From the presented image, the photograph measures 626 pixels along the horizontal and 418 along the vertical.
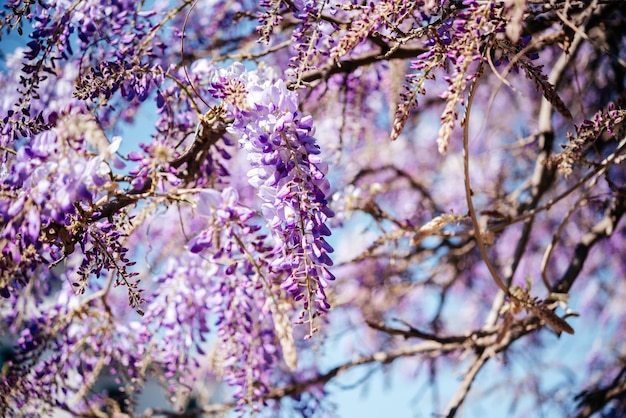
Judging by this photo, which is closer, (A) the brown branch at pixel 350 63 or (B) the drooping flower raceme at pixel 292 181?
(B) the drooping flower raceme at pixel 292 181

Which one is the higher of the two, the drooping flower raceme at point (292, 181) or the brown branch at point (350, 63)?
the brown branch at point (350, 63)

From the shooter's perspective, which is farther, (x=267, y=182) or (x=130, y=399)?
(x=130, y=399)

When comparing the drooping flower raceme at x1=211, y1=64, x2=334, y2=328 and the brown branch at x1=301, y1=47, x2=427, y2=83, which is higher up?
the brown branch at x1=301, y1=47, x2=427, y2=83

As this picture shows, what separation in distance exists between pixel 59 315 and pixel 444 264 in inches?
61.9

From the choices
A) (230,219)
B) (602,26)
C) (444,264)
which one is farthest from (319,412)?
(602,26)

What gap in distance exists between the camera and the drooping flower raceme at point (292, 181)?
0.92 meters

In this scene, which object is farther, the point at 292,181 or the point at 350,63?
the point at 350,63

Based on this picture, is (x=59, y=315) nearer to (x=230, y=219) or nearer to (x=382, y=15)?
(x=230, y=219)

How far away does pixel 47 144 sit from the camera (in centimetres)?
81

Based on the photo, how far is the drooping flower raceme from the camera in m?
0.92

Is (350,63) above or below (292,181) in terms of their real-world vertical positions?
above

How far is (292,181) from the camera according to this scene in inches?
36.4

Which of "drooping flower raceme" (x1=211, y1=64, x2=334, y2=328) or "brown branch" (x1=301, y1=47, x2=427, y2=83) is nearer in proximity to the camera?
"drooping flower raceme" (x1=211, y1=64, x2=334, y2=328)

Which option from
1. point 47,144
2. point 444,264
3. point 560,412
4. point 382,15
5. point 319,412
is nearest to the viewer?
point 47,144
